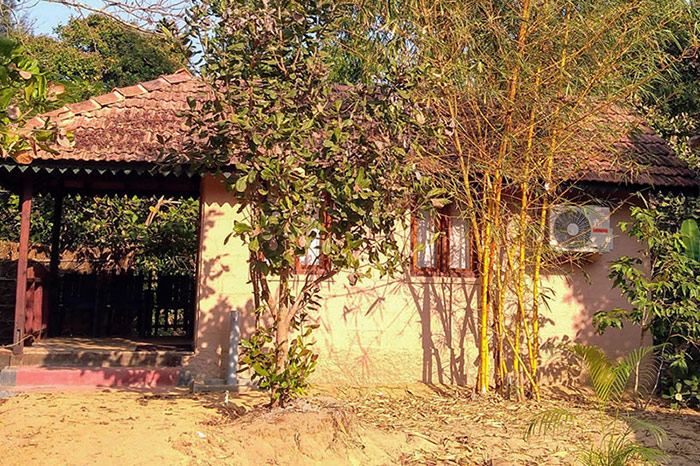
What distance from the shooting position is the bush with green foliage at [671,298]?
26.3 ft

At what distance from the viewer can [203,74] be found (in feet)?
19.2

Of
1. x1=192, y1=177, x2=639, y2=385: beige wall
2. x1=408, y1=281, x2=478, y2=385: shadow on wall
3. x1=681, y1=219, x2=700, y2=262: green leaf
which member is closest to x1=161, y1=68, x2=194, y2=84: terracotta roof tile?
x1=192, y1=177, x2=639, y2=385: beige wall

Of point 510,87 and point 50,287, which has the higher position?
point 510,87

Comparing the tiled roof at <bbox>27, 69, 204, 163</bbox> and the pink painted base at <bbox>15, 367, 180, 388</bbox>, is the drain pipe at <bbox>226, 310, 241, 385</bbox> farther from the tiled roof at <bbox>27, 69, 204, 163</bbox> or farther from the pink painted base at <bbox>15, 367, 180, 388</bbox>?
the tiled roof at <bbox>27, 69, 204, 163</bbox>

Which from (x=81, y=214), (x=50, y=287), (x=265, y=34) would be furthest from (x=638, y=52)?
(x=81, y=214)

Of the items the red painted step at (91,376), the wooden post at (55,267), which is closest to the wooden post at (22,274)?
the red painted step at (91,376)

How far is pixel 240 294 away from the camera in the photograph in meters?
8.58

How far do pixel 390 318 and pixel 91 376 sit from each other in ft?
12.3

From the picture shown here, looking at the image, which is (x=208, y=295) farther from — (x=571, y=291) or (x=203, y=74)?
(x=571, y=291)

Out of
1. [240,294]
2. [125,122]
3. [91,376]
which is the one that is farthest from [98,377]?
[125,122]

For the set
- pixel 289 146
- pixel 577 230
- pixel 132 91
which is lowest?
pixel 577 230

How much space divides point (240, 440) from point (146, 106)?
17.5ft

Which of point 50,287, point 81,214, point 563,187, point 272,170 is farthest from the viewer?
point 81,214

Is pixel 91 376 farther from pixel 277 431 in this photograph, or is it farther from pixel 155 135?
pixel 277 431
